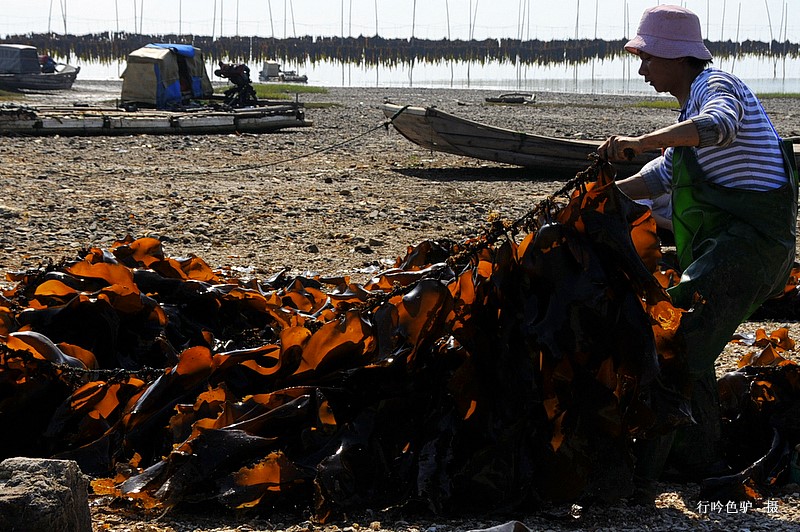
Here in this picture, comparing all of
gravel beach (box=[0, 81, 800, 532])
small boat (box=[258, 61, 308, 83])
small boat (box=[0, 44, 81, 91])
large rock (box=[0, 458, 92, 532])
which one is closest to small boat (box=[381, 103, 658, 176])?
gravel beach (box=[0, 81, 800, 532])

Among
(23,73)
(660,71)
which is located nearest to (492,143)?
(660,71)

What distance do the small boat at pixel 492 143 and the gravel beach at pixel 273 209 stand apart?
1.05 ft

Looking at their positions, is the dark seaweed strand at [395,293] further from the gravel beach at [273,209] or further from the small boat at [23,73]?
the small boat at [23,73]

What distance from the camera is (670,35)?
10.9 feet

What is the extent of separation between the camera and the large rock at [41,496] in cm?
221

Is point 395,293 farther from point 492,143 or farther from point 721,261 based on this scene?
point 492,143

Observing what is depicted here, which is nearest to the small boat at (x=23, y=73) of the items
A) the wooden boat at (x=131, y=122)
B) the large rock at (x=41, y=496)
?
the wooden boat at (x=131, y=122)

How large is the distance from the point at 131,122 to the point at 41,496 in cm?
1668

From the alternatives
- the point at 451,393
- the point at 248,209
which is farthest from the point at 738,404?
the point at 248,209

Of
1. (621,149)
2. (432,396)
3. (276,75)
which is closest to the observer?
(621,149)

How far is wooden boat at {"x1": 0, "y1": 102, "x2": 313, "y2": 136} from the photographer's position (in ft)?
56.1

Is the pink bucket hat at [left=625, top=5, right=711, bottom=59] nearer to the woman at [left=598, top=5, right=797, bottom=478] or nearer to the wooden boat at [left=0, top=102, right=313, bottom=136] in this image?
the woman at [left=598, top=5, right=797, bottom=478]

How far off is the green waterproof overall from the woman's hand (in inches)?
12.7

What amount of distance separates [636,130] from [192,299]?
20.6 meters
